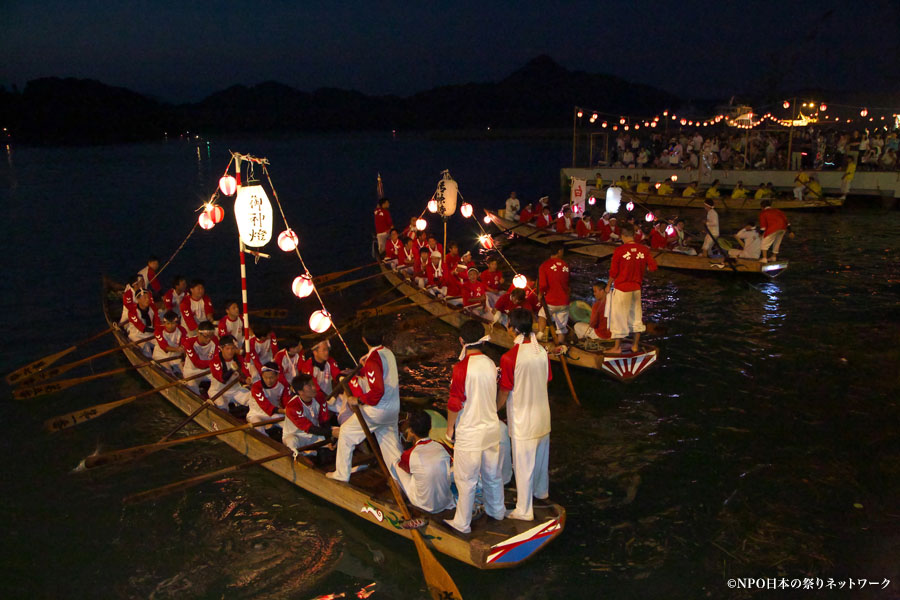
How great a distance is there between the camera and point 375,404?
256 inches

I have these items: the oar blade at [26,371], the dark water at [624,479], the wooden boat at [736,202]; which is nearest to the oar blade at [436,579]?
the dark water at [624,479]

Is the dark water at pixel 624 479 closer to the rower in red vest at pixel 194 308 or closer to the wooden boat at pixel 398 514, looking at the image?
the wooden boat at pixel 398 514

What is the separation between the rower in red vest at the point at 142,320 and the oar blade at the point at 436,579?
7.89 metres

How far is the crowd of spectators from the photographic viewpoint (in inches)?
1168

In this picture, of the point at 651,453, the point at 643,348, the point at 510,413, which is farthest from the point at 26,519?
the point at 643,348

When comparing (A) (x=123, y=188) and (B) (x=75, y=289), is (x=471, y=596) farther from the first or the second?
(A) (x=123, y=188)

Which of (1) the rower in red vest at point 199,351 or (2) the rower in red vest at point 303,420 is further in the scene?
(1) the rower in red vest at point 199,351

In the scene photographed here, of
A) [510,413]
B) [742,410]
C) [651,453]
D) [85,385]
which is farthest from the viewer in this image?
[85,385]

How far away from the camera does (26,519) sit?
26.6 feet

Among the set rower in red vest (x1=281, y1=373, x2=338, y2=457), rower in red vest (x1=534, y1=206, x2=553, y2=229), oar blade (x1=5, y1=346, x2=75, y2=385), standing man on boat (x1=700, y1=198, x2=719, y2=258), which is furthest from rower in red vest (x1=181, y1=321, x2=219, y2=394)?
A: rower in red vest (x1=534, y1=206, x2=553, y2=229)

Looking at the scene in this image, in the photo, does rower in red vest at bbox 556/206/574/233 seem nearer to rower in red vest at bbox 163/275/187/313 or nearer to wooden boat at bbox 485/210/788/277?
wooden boat at bbox 485/210/788/277

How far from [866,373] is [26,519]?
1333cm

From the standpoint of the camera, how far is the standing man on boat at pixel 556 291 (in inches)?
436

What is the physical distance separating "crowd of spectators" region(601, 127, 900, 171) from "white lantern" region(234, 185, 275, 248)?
28.1 metres
